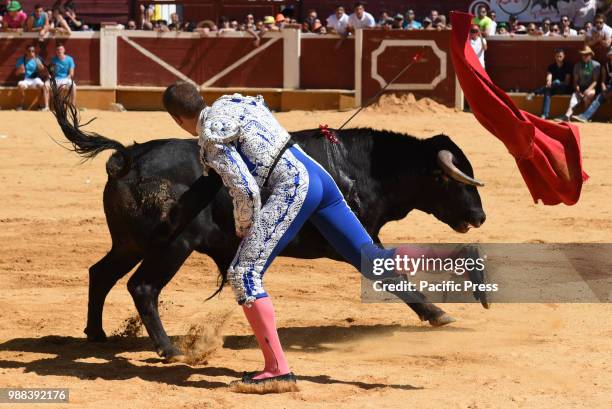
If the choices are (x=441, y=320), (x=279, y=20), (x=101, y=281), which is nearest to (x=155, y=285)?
(x=101, y=281)

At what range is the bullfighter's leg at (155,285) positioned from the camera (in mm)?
4430

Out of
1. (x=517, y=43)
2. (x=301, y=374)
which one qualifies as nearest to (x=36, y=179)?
(x=301, y=374)

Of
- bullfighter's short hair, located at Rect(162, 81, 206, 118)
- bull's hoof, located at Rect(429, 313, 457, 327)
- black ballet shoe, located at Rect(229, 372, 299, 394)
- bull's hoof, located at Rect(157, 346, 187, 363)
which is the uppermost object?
bullfighter's short hair, located at Rect(162, 81, 206, 118)

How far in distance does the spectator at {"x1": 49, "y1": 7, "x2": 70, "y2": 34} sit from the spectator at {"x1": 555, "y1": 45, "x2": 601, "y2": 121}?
6.71m

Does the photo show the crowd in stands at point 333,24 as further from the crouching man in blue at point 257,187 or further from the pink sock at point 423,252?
the crouching man in blue at point 257,187

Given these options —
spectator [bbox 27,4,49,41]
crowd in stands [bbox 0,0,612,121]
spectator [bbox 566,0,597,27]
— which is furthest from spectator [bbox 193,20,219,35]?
spectator [bbox 566,0,597,27]

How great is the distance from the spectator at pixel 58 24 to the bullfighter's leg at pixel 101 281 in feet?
35.9

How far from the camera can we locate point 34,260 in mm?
6531

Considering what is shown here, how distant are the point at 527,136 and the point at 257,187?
5.48 feet

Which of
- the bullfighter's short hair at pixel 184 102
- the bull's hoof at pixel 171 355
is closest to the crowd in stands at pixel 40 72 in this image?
the bull's hoof at pixel 171 355

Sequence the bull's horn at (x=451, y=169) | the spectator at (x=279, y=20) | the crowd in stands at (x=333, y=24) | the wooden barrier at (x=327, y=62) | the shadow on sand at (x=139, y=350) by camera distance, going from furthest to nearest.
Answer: the spectator at (x=279, y=20) → the wooden barrier at (x=327, y=62) → the crowd in stands at (x=333, y=24) → the bull's horn at (x=451, y=169) → the shadow on sand at (x=139, y=350)

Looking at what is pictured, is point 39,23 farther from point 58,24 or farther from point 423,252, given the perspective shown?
point 423,252

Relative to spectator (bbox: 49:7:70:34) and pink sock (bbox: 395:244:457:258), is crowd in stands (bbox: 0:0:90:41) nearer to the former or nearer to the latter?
spectator (bbox: 49:7:70:34)

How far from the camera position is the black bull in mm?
4484
